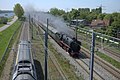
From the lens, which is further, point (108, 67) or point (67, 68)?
point (108, 67)

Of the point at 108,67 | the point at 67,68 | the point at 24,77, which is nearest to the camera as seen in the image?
the point at 24,77

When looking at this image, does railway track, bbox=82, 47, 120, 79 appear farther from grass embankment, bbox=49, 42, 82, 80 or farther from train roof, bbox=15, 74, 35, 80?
train roof, bbox=15, 74, 35, 80

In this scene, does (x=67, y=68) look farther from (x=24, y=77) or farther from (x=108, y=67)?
(x=24, y=77)

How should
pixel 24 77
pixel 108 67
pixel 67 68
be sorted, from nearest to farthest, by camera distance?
pixel 24 77 → pixel 67 68 → pixel 108 67

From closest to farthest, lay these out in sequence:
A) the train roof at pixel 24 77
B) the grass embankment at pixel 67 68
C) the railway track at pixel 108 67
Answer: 1. the train roof at pixel 24 77
2. the grass embankment at pixel 67 68
3. the railway track at pixel 108 67

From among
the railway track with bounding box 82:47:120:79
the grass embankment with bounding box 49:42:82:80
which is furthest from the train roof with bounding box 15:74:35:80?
the railway track with bounding box 82:47:120:79

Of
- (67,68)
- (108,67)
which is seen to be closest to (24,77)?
(67,68)

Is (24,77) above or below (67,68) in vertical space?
above

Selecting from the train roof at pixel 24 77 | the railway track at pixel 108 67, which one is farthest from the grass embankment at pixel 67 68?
the train roof at pixel 24 77

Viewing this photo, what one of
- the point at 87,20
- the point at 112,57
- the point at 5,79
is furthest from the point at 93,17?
the point at 5,79

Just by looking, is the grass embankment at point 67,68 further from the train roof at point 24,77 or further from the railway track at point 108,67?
the train roof at point 24,77

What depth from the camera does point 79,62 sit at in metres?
30.0

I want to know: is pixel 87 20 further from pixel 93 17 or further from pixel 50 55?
pixel 50 55

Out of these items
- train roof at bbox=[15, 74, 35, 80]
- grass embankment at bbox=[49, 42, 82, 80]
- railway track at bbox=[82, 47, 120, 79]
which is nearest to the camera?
train roof at bbox=[15, 74, 35, 80]
